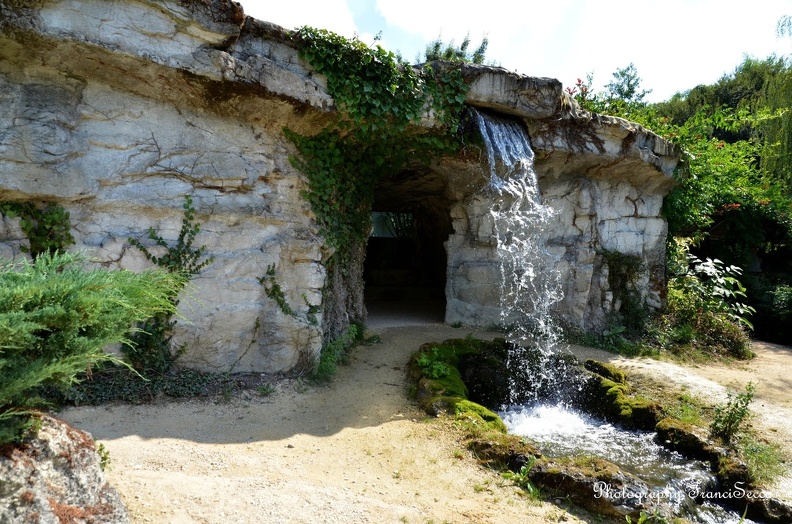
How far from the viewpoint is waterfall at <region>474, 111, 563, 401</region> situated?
7.54 metres

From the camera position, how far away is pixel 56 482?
2166 millimetres

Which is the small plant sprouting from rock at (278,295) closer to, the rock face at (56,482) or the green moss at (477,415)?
the green moss at (477,415)

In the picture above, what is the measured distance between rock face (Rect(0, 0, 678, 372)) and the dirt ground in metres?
0.84

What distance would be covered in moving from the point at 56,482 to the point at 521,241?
6.96 metres

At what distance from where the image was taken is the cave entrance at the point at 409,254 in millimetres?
9727

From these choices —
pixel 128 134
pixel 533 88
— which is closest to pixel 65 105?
pixel 128 134

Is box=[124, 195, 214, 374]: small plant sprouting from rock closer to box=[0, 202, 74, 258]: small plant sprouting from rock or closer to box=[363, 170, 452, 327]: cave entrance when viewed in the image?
box=[0, 202, 74, 258]: small plant sprouting from rock

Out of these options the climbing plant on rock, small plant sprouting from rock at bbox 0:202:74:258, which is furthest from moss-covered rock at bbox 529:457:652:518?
small plant sprouting from rock at bbox 0:202:74:258

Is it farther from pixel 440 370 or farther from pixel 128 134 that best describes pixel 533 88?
pixel 128 134

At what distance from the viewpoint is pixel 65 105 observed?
16.7 ft

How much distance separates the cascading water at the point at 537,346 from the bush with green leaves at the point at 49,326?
3.96 m

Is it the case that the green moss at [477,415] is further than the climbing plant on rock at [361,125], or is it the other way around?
the climbing plant on rock at [361,125]

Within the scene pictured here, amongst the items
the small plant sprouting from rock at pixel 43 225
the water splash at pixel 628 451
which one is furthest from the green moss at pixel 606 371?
the small plant sprouting from rock at pixel 43 225

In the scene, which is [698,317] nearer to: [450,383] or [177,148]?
[450,383]
